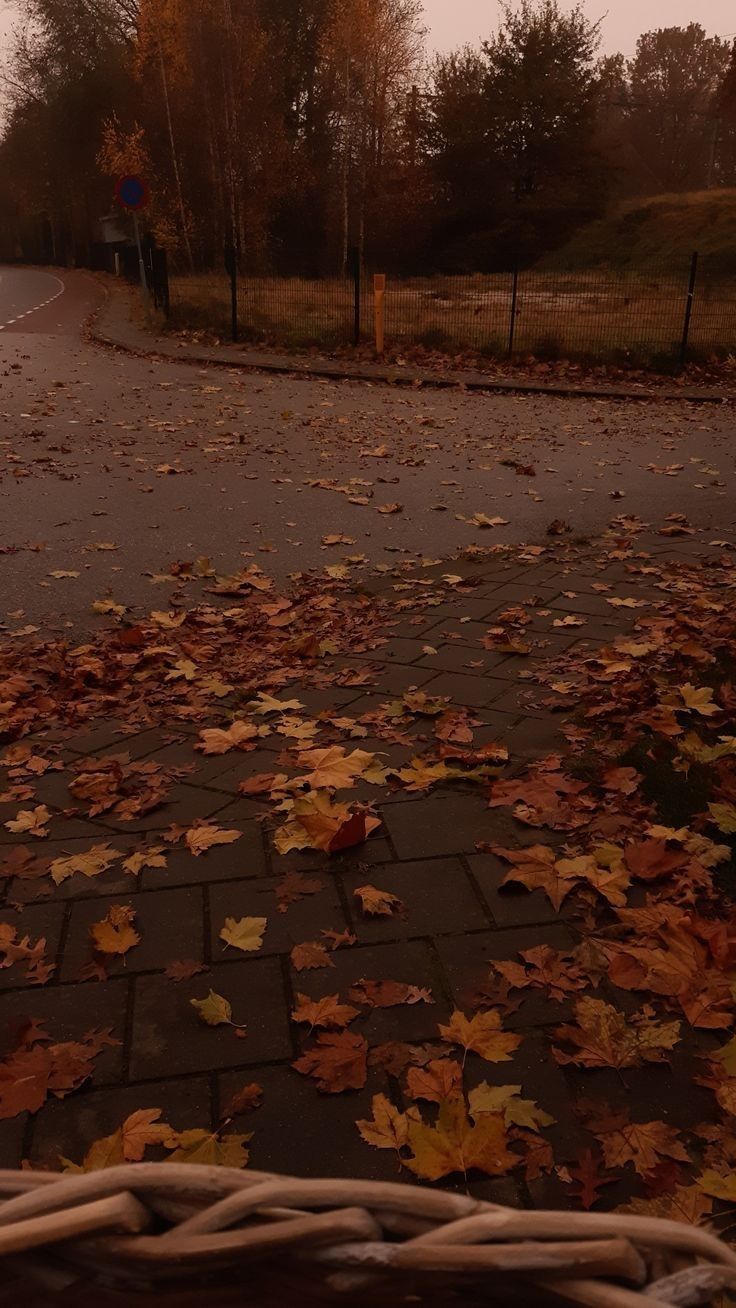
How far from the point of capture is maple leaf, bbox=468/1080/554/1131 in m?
2.11

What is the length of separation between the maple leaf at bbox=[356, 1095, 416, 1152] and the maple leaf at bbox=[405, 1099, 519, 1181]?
2 cm

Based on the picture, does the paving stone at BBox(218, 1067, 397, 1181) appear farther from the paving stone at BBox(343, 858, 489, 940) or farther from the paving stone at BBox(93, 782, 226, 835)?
the paving stone at BBox(93, 782, 226, 835)

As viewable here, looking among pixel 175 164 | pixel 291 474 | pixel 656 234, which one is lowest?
pixel 291 474

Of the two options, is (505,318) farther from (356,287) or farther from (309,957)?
(309,957)

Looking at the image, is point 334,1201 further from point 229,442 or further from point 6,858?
point 229,442

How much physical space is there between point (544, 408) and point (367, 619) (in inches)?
346

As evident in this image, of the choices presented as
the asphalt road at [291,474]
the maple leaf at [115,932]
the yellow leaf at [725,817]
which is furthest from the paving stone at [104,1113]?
the asphalt road at [291,474]

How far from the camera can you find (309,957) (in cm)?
267

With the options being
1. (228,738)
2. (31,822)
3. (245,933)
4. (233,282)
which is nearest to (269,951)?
(245,933)

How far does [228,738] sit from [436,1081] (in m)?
2.06

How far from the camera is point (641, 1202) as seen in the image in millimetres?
1905

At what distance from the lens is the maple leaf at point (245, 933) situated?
8.94ft

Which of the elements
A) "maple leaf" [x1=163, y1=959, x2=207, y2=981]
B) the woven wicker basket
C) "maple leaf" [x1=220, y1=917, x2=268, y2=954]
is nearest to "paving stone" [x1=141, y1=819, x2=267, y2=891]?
"maple leaf" [x1=220, y1=917, x2=268, y2=954]

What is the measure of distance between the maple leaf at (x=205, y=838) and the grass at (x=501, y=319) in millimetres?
14762
